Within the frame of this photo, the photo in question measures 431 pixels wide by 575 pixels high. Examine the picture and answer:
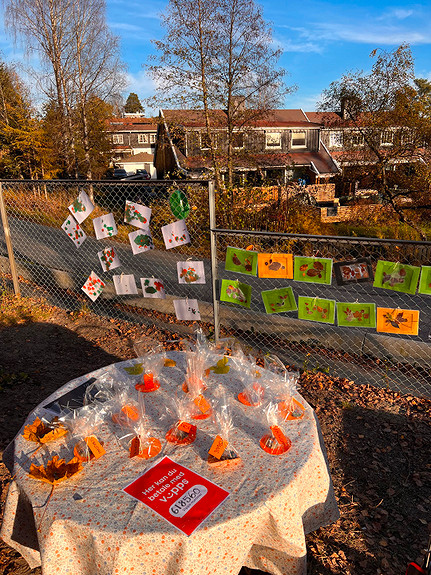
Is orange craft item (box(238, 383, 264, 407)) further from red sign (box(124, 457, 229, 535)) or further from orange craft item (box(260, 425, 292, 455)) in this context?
red sign (box(124, 457, 229, 535))

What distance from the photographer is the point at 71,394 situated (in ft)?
8.43

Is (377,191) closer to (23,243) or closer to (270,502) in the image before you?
(23,243)

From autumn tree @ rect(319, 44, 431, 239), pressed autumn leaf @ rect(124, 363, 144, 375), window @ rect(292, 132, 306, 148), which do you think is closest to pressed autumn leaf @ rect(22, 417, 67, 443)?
pressed autumn leaf @ rect(124, 363, 144, 375)

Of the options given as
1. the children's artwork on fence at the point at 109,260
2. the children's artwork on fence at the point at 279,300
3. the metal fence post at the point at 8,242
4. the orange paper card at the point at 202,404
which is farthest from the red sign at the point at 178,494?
the metal fence post at the point at 8,242

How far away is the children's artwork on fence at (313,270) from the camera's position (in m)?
3.79

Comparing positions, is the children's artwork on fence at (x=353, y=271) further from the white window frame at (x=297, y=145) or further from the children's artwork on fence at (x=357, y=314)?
the white window frame at (x=297, y=145)

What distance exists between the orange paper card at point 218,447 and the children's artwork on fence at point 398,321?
7.68 ft

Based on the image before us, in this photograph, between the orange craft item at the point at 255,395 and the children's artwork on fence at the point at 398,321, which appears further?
the children's artwork on fence at the point at 398,321

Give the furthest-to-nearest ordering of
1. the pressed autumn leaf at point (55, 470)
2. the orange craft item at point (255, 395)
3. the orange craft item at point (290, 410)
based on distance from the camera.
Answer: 1. the orange craft item at point (255, 395)
2. the orange craft item at point (290, 410)
3. the pressed autumn leaf at point (55, 470)

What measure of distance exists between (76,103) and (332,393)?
18.1m

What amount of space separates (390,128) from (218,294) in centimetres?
905

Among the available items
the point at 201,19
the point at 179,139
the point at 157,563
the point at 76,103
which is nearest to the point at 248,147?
the point at 179,139

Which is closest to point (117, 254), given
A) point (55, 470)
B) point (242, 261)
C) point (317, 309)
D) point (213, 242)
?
point (213, 242)

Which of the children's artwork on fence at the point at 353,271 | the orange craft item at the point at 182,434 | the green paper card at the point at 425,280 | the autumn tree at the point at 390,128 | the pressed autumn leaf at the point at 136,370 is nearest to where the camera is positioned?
the orange craft item at the point at 182,434
